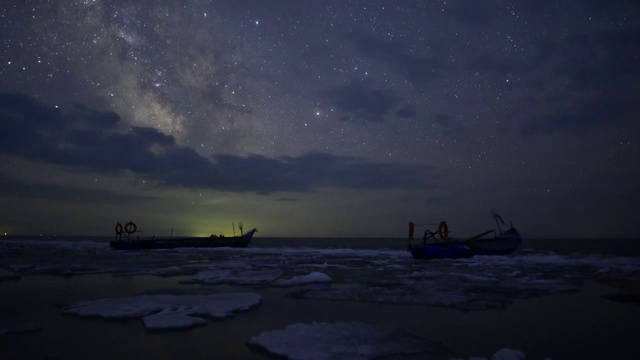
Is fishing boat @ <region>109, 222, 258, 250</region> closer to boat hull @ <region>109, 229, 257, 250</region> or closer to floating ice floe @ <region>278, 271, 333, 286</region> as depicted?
boat hull @ <region>109, 229, 257, 250</region>

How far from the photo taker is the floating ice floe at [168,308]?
8508mm

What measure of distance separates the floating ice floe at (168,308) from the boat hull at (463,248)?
2191cm

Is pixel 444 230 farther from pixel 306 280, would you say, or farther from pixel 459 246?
pixel 306 280

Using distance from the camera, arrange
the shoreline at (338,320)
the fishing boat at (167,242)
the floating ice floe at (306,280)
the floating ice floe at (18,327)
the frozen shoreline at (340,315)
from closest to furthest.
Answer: the shoreline at (338,320) → the frozen shoreline at (340,315) → the floating ice floe at (18,327) → the floating ice floe at (306,280) → the fishing boat at (167,242)

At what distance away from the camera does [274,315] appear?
31.4 ft

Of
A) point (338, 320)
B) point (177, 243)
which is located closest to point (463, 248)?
point (338, 320)

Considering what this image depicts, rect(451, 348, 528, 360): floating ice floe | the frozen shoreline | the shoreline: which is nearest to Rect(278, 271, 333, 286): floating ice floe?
the frozen shoreline

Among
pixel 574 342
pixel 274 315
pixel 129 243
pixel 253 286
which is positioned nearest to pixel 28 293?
pixel 253 286

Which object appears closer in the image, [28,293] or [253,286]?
[28,293]

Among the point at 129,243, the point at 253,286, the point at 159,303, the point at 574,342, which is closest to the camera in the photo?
the point at 574,342

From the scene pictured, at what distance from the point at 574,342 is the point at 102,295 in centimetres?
1299

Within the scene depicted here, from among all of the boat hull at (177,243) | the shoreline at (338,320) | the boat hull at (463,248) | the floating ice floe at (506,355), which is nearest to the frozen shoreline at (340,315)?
the shoreline at (338,320)

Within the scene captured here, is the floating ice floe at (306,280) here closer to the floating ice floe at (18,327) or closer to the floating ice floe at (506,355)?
the floating ice floe at (18,327)

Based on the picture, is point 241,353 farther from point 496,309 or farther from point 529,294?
point 529,294
